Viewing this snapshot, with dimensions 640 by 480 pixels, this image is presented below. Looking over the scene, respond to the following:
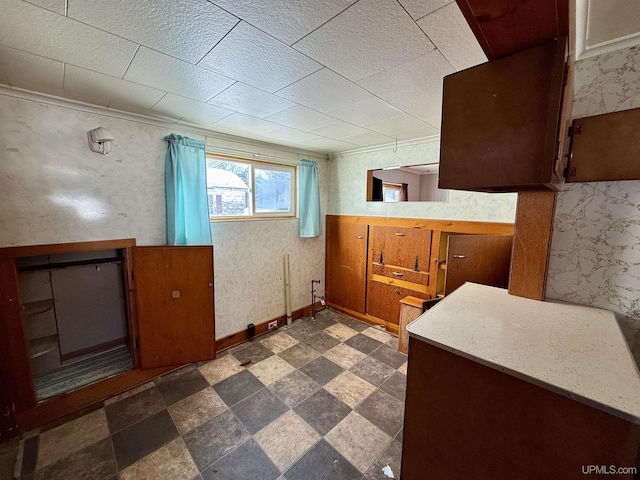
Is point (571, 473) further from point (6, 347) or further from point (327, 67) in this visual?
point (6, 347)

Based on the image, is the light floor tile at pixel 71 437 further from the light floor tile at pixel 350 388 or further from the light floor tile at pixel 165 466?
the light floor tile at pixel 350 388

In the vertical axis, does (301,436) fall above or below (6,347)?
below

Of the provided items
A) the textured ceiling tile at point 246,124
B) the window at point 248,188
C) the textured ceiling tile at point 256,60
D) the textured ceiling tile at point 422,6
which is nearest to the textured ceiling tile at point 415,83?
the textured ceiling tile at point 422,6

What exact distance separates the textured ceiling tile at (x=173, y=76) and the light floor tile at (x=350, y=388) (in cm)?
255

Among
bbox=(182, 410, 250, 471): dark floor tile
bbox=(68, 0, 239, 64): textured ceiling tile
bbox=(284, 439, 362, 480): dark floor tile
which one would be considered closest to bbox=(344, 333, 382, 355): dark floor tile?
bbox=(284, 439, 362, 480): dark floor tile

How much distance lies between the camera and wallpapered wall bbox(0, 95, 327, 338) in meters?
1.79

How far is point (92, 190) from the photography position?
2.09m

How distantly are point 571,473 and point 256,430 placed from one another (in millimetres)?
1826

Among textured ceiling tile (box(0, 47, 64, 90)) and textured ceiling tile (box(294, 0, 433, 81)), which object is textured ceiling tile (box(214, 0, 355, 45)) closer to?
textured ceiling tile (box(294, 0, 433, 81))

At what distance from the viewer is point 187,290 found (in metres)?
2.55

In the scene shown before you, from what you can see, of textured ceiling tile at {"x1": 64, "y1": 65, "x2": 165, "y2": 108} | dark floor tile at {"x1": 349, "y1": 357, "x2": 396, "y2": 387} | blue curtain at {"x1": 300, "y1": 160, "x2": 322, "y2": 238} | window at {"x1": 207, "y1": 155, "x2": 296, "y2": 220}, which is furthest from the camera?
blue curtain at {"x1": 300, "y1": 160, "x2": 322, "y2": 238}

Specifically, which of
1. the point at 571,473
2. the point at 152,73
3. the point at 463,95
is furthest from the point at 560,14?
the point at 152,73

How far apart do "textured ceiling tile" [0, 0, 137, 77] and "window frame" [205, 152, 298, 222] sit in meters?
1.42

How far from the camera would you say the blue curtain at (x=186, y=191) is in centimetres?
244
